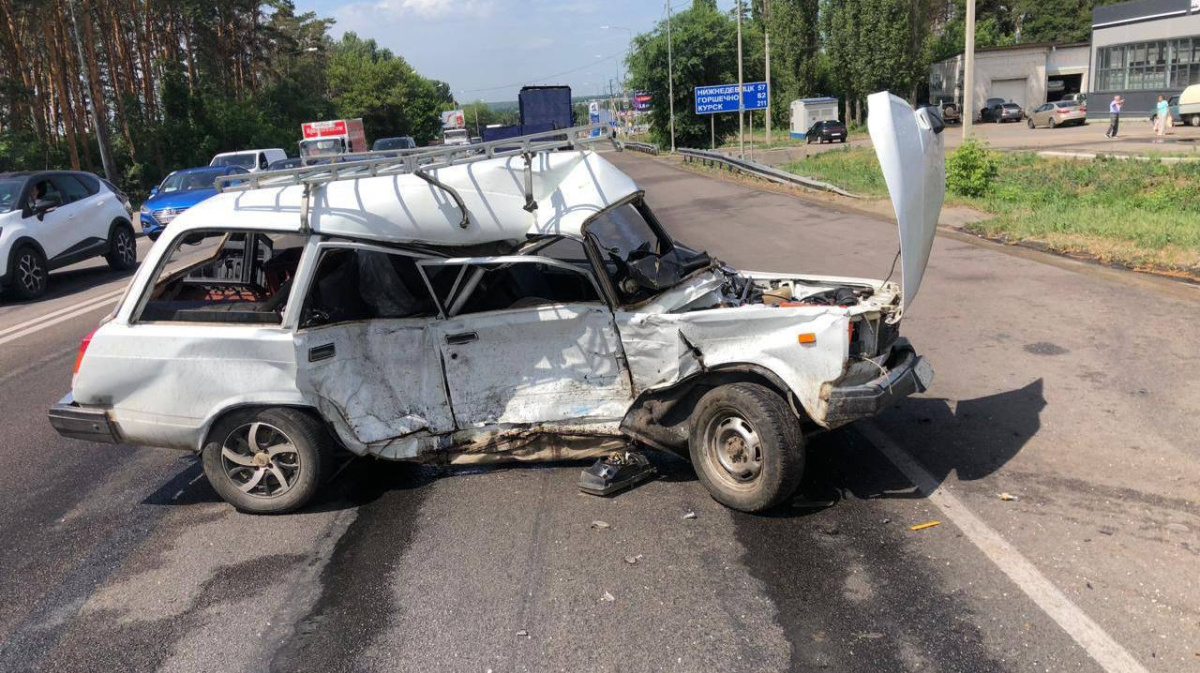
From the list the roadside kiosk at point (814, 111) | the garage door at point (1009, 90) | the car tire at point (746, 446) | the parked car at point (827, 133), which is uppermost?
the garage door at point (1009, 90)

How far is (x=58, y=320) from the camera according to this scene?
12.1 metres

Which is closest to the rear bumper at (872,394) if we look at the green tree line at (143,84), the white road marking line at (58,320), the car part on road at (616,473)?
the car part on road at (616,473)

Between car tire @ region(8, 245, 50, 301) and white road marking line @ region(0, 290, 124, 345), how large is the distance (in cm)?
139

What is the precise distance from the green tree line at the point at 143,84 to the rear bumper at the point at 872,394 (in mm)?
30314

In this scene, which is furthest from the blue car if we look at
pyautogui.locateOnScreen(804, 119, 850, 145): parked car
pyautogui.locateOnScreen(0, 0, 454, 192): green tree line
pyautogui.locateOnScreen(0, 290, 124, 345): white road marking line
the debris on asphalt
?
pyautogui.locateOnScreen(804, 119, 850, 145): parked car

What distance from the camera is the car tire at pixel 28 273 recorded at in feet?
44.9

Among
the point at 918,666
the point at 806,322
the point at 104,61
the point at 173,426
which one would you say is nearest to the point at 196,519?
the point at 173,426

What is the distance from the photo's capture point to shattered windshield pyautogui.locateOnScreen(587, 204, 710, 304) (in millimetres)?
5320

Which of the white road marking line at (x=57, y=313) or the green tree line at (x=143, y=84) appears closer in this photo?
the white road marking line at (x=57, y=313)

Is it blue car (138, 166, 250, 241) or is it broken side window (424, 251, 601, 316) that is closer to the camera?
broken side window (424, 251, 601, 316)

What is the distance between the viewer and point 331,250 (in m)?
5.21

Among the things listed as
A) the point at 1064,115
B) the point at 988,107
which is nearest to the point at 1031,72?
the point at 988,107

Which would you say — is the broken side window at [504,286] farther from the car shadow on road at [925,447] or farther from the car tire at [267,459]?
the car shadow on road at [925,447]

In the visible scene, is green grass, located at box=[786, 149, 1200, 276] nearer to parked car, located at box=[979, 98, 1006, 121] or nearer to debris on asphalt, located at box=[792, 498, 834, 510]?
debris on asphalt, located at box=[792, 498, 834, 510]
